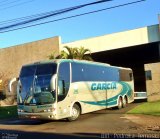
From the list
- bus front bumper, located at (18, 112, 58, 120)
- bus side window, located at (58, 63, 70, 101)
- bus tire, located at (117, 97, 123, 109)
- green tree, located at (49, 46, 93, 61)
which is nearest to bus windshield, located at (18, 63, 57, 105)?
bus side window, located at (58, 63, 70, 101)

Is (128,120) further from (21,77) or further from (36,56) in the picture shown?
(36,56)

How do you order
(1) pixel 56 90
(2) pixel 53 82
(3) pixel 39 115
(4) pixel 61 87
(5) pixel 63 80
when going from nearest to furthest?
(2) pixel 53 82
(1) pixel 56 90
(3) pixel 39 115
(4) pixel 61 87
(5) pixel 63 80

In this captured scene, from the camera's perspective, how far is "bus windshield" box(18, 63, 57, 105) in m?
20.6

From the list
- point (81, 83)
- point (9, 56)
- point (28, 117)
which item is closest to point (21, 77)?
point (28, 117)

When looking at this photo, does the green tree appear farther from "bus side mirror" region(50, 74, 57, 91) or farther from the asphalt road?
"bus side mirror" region(50, 74, 57, 91)

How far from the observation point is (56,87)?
2053 centimetres

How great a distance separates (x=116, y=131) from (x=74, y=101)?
574 cm

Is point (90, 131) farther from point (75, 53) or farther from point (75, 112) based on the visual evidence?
point (75, 53)

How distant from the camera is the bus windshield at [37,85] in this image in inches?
812

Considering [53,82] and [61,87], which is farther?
[61,87]

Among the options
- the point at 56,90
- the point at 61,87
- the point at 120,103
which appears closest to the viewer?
the point at 56,90

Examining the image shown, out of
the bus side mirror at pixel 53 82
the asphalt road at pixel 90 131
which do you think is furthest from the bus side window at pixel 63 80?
the asphalt road at pixel 90 131

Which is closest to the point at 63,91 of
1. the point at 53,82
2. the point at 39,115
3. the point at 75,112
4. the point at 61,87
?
the point at 61,87

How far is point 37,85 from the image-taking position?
68.5ft
